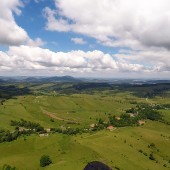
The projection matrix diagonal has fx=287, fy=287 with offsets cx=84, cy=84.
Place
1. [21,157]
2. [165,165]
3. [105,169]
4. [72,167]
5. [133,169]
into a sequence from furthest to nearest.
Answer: [165,165] → [21,157] → [133,169] → [72,167] → [105,169]

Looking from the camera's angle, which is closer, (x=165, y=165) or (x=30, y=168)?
(x=30, y=168)

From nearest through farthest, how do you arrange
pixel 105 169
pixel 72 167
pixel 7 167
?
pixel 105 169, pixel 72 167, pixel 7 167

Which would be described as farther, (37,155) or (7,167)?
(37,155)

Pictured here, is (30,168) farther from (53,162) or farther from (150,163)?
(150,163)

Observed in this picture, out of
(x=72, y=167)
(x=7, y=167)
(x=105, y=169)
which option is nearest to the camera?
(x=105, y=169)

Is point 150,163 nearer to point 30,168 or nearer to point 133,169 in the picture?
point 133,169

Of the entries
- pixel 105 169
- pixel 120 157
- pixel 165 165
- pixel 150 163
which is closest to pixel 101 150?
pixel 120 157

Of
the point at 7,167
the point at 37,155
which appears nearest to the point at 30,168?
the point at 7,167

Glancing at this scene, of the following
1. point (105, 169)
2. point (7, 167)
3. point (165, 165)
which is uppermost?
point (105, 169)

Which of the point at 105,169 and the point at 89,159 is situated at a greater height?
the point at 105,169
